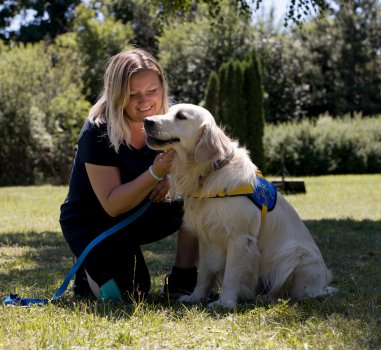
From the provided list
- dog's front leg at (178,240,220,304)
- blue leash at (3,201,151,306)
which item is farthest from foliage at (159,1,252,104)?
dog's front leg at (178,240,220,304)

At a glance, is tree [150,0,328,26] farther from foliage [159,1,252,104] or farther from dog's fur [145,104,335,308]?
foliage [159,1,252,104]

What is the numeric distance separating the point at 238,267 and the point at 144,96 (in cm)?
132

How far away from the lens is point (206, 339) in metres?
2.97

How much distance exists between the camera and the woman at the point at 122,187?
4000 mm

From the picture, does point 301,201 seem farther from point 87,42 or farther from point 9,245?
point 87,42

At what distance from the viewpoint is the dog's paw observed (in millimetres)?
3764

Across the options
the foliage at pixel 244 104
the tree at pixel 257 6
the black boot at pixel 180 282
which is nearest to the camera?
the black boot at pixel 180 282

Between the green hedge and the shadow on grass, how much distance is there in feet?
48.1

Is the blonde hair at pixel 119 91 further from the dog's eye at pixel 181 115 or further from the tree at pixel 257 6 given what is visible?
the tree at pixel 257 6

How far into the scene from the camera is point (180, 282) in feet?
14.5

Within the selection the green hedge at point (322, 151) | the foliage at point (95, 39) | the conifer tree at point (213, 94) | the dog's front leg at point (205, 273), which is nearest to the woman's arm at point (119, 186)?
the dog's front leg at point (205, 273)

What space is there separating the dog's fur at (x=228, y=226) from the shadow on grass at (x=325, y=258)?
0.19 m

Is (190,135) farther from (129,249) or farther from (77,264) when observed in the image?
(77,264)

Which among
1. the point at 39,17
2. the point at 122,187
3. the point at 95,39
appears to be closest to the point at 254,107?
the point at 95,39
